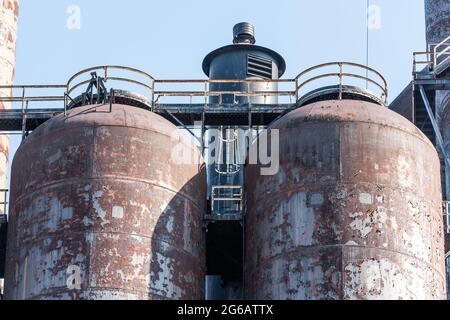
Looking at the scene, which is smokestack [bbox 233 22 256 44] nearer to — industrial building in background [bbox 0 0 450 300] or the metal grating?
the metal grating

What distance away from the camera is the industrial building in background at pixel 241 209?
28.8 meters

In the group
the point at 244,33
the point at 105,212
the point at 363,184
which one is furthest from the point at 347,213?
the point at 244,33

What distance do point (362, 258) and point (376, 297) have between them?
2.94ft

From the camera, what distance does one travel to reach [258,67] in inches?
1617

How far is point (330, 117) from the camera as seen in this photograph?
30.4m

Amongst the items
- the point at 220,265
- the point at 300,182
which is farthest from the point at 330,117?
the point at 220,265

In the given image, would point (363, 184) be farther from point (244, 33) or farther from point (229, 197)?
point (244, 33)

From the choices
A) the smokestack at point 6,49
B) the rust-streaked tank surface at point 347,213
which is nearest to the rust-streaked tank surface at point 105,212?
the rust-streaked tank surface at point 347,213

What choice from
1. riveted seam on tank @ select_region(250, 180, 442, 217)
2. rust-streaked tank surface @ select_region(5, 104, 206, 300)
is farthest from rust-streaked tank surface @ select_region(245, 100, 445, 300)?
rust-streaked tank surface @ select_region(5, 104, 206, 300)

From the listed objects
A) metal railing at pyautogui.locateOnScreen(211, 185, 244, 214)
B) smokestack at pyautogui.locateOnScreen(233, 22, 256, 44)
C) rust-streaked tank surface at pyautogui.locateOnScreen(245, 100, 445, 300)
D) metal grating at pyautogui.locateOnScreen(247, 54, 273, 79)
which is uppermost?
smokestack at pyautogui.locateOnScreen(233, 22, 256, 44)

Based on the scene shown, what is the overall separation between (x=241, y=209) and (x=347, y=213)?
3.78 meters

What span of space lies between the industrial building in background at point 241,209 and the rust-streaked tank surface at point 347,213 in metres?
0.03

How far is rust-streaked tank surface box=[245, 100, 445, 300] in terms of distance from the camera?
Answer: 28594 millimetres

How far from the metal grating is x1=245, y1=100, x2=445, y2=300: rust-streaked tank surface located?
9.91 meters
